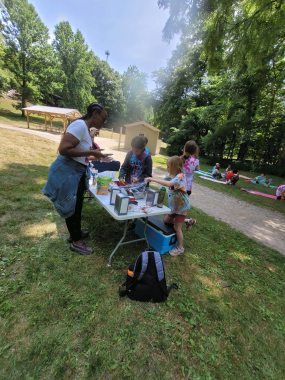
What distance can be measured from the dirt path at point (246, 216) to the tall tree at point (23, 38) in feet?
83.1

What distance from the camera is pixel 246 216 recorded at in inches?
231

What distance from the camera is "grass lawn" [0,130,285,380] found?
61.6 inches

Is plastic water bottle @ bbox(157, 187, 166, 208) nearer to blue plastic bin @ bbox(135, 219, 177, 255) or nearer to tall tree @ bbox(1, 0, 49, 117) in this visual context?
blue plastic bin @ bbox(135, 219, 177, 255)

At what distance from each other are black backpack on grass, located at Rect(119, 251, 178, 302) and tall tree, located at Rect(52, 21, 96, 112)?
105ft

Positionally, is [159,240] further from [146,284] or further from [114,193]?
[114,193]

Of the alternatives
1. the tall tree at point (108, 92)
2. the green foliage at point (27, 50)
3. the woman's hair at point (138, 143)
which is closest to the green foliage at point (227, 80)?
the woman's hair at point (138, 143)

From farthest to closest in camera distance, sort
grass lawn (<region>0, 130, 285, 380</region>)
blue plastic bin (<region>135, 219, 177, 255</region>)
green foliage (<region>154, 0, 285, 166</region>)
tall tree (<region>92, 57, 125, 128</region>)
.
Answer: tall tree (<region>92, 57, 125, 128</region>) < green foliage (<region>154, 0, 285, 166</region>) < blue plastic bin (<region>135, 219, 177, 255</region>) < grass lawn (<region>0, 130, 285, 380</region>)

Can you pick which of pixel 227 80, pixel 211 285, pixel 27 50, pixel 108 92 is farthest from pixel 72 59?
pixel 211 285

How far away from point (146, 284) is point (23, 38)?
30.3m

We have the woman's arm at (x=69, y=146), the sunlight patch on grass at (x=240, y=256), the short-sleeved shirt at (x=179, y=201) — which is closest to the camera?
the woman's arm at (x=69, y=146)

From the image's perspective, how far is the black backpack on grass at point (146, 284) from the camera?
7.07 feet

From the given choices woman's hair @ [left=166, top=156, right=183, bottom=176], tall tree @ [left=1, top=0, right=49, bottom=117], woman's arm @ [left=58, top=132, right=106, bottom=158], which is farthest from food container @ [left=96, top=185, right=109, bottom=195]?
tall tree @ [left=1, top=0, right=49, bottom=117]

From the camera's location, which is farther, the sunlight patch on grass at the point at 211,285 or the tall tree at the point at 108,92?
the tall tree at the point at 108,92

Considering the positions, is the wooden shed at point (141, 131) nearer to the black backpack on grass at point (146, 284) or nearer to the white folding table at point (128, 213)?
the white folding table at point (128, 213)
